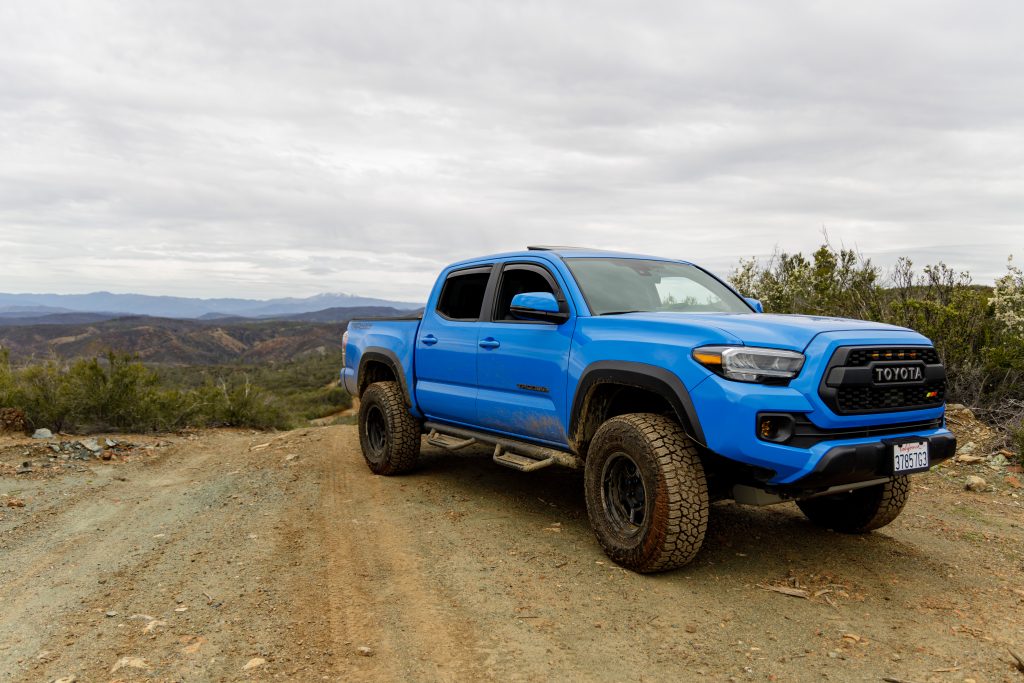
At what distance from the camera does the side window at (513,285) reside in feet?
18.8

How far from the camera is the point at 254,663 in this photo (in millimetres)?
3352

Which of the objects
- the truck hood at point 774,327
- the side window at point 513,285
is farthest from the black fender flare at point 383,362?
the truck hood at point 774,327

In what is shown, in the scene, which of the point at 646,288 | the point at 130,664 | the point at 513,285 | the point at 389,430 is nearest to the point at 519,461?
the point at 513,285

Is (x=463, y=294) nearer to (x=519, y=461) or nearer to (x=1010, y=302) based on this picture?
(x=519, y=461)

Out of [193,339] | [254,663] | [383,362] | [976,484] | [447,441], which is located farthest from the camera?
A: [193,339]

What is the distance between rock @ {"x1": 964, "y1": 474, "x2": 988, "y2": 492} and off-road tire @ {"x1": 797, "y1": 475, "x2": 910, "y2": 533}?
7.39 feet

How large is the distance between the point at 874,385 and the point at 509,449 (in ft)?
8.60

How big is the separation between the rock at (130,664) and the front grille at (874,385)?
358 cm

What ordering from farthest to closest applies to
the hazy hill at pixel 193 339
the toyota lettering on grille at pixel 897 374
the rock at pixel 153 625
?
the hazy hill at pixel 193 339 < the toyota lettering on grille at pixel 897 374 < the rock at pixel 153 625

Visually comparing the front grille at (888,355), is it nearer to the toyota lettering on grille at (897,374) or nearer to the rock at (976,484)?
the toyota lettering on grille at (897,374)

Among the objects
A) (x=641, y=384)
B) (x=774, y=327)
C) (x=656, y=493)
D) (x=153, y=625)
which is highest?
(x=774, y=327)

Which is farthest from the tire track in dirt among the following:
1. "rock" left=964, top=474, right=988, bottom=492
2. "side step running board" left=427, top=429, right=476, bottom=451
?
"rock" left=964, top=474, right=988, bottom=492

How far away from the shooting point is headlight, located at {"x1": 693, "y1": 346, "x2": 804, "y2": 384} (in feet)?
12.8

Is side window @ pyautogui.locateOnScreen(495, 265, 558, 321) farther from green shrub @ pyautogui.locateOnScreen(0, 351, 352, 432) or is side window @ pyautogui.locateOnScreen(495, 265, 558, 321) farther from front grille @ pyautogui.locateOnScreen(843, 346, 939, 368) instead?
green shrub @ pyautogui.locateOnScreen(0, 351, 352, 432)
